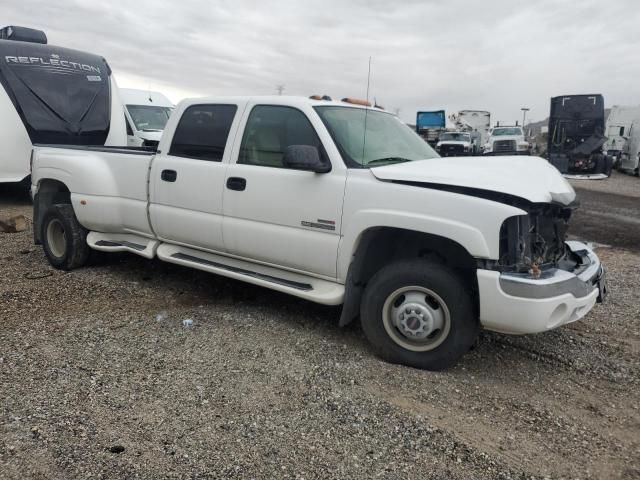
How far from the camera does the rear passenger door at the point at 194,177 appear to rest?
4.74 m

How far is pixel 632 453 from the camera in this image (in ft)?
9.55

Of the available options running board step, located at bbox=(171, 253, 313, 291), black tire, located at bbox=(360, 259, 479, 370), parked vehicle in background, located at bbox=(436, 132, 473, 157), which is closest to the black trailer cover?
running board step, located at bbox=(171, 253, 313, 291)

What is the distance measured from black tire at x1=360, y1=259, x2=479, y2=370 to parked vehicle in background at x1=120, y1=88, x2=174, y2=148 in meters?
10.1

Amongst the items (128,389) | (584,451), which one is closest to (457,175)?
(584,451)

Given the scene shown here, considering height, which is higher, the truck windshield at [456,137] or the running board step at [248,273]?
the truck windshield at [456,137]

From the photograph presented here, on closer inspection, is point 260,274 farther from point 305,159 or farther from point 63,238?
point 63,238

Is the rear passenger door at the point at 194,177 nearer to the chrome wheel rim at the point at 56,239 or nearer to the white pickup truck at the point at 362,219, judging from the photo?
the white pickup truck at the point at 362,219

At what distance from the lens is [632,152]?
24484mm

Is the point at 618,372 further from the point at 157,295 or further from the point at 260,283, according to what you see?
the point at 157,295

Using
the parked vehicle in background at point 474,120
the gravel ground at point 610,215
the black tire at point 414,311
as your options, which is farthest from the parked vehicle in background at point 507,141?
the black tire at point 414,311

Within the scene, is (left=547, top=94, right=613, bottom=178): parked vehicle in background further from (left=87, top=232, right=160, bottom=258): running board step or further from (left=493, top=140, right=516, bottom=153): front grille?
(left=87, top=232, right=160, bottom=258): running board step

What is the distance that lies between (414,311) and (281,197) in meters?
1.37

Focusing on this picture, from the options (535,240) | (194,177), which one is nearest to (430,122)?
(194,177)

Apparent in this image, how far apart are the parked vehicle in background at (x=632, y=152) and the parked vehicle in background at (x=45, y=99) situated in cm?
2185
